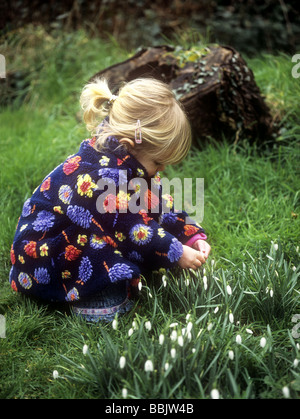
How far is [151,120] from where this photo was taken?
2.16 meters

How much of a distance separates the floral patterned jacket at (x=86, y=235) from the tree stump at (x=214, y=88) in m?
1.47

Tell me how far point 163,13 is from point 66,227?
5281 millimetres

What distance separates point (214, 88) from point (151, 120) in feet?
4.61

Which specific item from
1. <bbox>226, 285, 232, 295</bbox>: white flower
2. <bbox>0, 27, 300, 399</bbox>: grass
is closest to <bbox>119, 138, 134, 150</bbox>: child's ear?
<bbox>0, 27, 300, 399</bbox>: grass

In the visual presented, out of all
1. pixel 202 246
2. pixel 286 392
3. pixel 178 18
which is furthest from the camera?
→ pixel 178 18

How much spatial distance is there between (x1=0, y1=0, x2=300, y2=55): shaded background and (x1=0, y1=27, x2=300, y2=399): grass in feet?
9.47

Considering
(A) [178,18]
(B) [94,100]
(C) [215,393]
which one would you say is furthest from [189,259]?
(A) [178,18]

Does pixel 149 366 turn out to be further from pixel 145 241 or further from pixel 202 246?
pixel 202 246

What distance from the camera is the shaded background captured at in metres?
6.31

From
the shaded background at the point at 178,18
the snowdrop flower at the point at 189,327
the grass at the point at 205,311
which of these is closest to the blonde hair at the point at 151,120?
the grass at the point at 205,311

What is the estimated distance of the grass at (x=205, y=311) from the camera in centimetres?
165

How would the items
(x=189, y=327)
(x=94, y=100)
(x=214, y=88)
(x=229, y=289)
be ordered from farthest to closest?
(x=214, y=88), (x=94, y=100), (x=229, y=289), (x=189, y=327)

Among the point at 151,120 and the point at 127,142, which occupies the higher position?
the point at 151,120

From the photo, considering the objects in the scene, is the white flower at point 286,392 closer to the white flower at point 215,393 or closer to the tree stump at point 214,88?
the white flower at point 215,393
